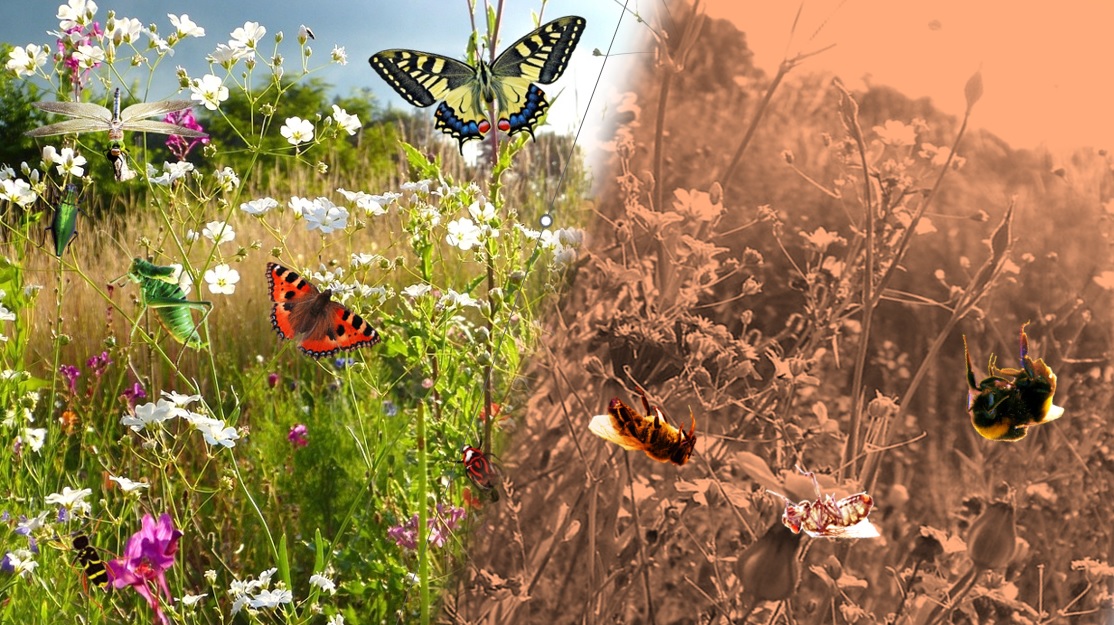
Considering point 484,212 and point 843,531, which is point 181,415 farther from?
point 843,531

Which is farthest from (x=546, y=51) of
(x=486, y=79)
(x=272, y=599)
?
(x=272, y=599)

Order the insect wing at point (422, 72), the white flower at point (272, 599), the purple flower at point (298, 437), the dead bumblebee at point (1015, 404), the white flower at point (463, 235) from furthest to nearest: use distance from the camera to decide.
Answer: the purple flower at point (298, 437), the insect wing at point (422, 72), the white flower at point (463, 235), the white flower at point (272, 599), the dead bumblebee at point (1015, 404)

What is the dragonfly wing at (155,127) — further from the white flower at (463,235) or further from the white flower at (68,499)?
the white flower at (68,499)

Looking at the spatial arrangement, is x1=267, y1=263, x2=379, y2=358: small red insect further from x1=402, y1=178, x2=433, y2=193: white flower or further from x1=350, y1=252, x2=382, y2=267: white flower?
x1=402, y1=178, x2=433, y2=193: white flower

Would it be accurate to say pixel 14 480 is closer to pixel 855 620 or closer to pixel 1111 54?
pixel 855 620

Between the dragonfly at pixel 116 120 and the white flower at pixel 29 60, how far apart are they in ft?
0.64

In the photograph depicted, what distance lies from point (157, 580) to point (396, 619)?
566 mm

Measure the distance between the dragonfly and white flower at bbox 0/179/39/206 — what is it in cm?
19

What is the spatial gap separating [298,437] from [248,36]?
1195 mm

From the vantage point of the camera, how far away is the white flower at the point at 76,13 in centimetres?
208

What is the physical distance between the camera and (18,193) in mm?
2121

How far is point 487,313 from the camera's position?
2068 mm

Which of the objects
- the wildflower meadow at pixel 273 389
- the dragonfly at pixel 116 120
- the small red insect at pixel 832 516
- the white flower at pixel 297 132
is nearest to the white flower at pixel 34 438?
the wildflower meadow at pixel 273 389

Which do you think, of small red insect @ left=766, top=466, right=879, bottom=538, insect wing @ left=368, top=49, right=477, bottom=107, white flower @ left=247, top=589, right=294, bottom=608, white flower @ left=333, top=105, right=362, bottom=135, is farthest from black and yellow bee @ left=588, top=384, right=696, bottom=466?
insect wing @ left=368, top=49, right=477, bottom=107
